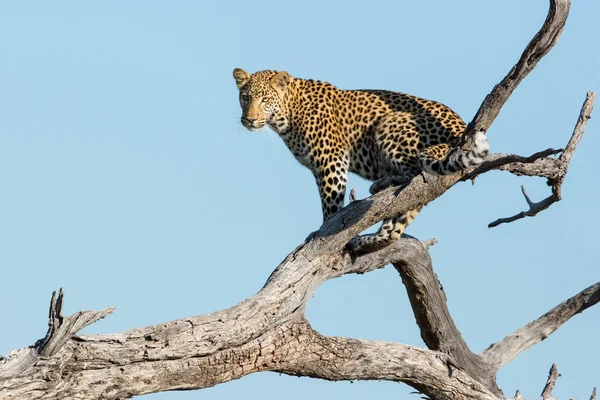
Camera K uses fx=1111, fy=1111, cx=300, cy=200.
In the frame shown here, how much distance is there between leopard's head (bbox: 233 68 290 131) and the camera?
1253 cm

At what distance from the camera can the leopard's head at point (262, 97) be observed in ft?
41.1

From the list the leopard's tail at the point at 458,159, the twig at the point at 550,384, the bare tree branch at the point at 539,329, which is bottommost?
the twig at the point at 550,384

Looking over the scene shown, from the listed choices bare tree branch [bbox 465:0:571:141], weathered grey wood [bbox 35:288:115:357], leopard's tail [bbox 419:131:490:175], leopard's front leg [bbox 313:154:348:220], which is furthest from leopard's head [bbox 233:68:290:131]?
weathered grey wood [bbox 35:288:115:357]

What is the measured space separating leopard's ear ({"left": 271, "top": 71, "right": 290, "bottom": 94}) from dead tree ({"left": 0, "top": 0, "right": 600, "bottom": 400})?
2.65 meters

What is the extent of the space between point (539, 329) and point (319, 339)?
3.20 metres

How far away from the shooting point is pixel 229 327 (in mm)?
9391

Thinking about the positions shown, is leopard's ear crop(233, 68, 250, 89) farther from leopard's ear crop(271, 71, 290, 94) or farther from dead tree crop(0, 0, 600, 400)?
dead tree crop(0, 0, 600, 400)

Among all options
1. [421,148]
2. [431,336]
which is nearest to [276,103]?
[421,148]

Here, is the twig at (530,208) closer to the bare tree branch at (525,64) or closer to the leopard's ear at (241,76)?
the bare tree branch at (525,64)

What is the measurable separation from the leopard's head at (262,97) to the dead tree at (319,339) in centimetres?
241

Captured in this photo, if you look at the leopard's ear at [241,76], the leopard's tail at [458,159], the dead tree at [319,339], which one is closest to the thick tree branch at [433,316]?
the dead tree at [319,339]

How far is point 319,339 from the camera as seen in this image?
10047 millimetres

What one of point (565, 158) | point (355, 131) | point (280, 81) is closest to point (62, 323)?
point (355, 131)

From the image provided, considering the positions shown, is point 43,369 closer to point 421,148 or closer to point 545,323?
point 421,148
